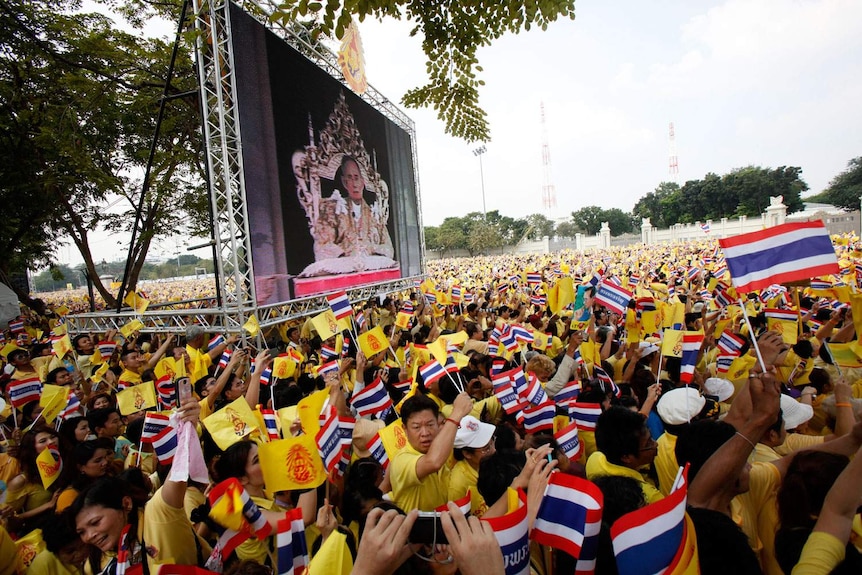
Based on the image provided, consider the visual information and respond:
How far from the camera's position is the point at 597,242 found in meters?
56.2

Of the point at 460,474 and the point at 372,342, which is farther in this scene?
the point at 372,342

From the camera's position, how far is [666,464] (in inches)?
107

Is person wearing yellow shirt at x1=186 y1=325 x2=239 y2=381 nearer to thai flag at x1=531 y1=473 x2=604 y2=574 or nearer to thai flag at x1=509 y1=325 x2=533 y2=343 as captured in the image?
thai flag at x1=509 y1=325 x2=533 y2=343

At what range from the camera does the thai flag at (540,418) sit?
3613 mm

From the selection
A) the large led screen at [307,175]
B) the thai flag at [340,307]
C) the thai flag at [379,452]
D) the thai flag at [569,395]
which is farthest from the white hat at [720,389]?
the large led screen at [307,175]

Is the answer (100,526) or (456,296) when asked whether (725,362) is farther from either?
(456,296)

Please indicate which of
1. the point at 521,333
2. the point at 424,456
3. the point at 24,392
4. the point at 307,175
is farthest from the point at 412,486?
the point at 307,175

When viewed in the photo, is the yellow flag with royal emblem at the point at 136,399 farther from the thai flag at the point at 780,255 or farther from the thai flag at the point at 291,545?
the thai flag at the point at 780,255

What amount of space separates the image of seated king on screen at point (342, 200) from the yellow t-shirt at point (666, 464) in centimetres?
828

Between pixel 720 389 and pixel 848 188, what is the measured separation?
55915 millimetres

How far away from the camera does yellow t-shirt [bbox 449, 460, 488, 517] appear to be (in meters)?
2.66

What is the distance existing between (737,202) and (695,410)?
61.6m

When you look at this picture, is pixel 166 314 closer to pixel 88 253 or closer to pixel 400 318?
pixel 400 318

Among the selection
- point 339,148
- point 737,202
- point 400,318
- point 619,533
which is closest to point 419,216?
point 339,148
